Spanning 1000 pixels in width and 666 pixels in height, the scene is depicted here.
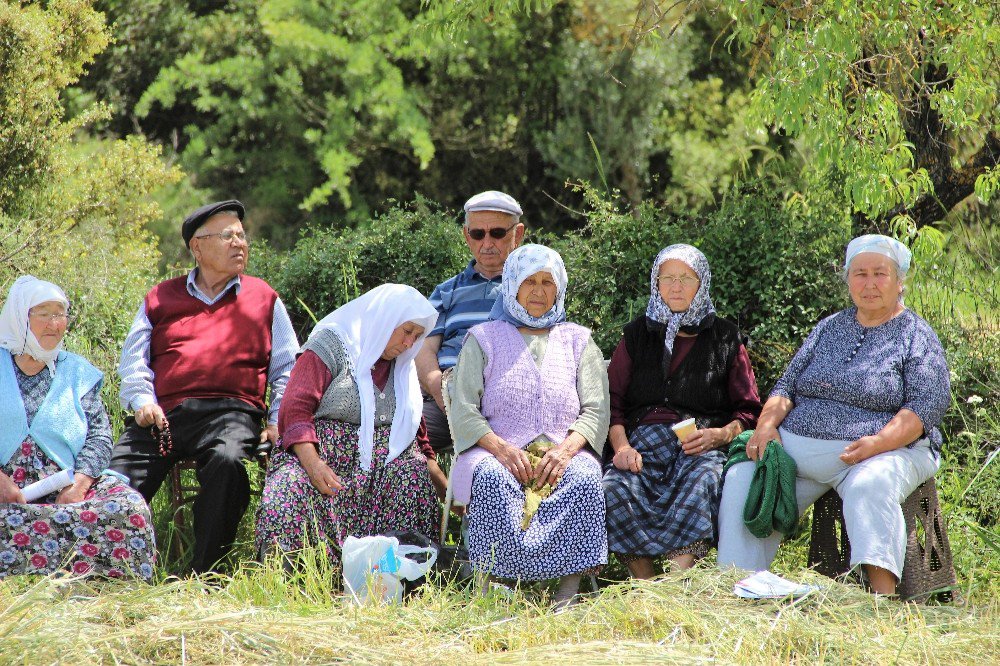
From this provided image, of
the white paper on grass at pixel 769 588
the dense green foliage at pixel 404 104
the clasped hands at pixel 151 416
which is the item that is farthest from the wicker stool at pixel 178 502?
the dense green foliage at pixel 404 104

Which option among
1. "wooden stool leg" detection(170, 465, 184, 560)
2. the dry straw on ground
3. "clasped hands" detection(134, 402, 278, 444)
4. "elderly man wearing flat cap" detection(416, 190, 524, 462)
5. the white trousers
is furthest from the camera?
"elderly man wearing flat cap" detection(416, 190, 524, 462)

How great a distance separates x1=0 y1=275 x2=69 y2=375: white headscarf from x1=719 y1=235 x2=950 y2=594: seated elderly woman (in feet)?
9.83

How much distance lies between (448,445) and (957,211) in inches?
152

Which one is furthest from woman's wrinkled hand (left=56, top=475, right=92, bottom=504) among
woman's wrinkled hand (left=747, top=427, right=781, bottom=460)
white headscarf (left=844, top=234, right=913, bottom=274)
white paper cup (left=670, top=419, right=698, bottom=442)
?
white headscarf (left=844, top=234, right=913, bottom=274)

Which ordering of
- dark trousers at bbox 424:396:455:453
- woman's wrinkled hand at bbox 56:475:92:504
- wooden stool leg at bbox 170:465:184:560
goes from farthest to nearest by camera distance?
dark trousers at bbox 424:396:455:453
wooden stool leg at bbox 170:465:184:560
woman's wrinkled hand at bbox 56:475:92:504

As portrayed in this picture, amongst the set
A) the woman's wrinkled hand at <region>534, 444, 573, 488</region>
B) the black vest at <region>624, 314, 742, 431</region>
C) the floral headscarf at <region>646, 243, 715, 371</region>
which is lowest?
the woman's wrinkled hand at <region>534, 444, 573, 488</region>

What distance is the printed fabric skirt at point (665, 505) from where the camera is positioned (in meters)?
4.41

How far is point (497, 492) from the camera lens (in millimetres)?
4324

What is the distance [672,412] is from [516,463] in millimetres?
792

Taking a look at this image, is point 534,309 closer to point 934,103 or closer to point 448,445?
point 448,445

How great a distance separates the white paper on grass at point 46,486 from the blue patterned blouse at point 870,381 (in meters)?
3.07

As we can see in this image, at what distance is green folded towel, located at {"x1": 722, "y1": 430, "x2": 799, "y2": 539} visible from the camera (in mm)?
4309

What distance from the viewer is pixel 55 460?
179 inches

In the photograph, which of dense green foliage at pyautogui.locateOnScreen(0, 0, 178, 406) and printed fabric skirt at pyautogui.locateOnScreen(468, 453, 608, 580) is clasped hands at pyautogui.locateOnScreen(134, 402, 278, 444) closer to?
printed fabric skirt at pyautogui.locateOnScreen(468, 453, 608, 580)
